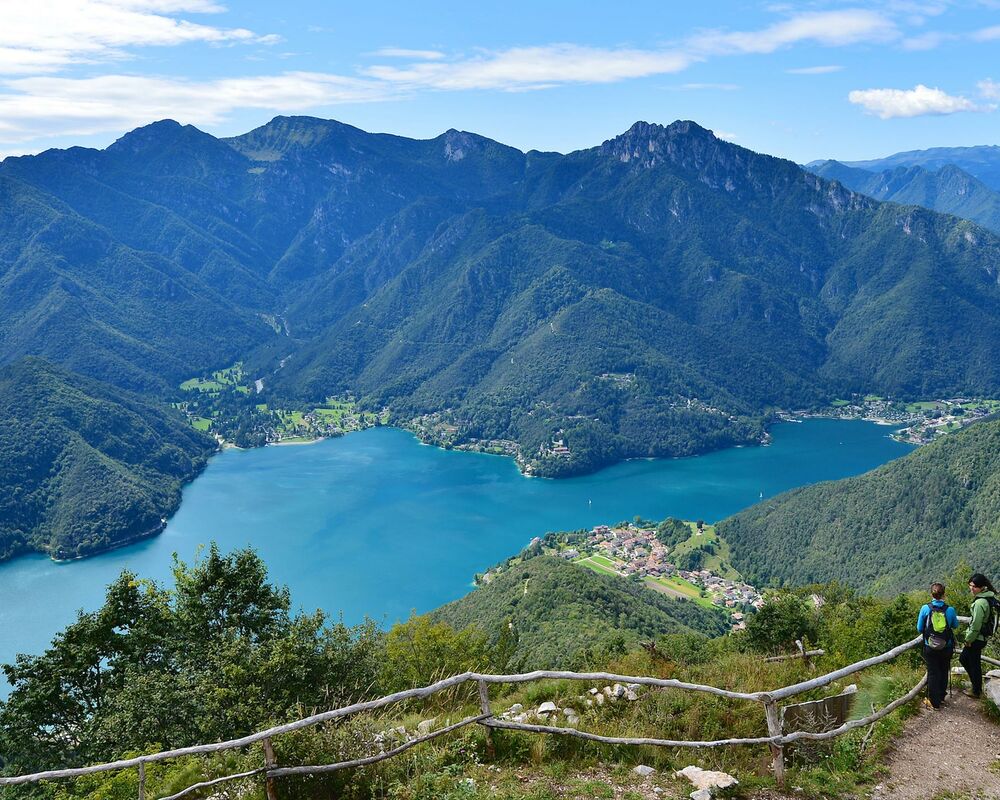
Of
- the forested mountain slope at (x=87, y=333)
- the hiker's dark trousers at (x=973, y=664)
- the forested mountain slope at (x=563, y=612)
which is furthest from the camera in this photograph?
the forested mountain slope at (x=87, y=333)

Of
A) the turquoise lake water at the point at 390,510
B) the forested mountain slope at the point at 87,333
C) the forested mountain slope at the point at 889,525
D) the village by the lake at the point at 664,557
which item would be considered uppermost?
the forested mountain slope at the point at 87,333

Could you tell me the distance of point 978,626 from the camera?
8.43m

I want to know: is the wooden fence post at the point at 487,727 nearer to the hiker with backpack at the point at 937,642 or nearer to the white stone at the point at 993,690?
the hiker with backpack at the point at 937,642

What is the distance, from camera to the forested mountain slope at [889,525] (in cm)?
6084

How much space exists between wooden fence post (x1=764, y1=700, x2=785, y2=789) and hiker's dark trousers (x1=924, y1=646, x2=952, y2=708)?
260 centimetres

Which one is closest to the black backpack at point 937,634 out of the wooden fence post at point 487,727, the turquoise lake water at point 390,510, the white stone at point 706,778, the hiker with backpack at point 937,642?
the hiker with backpack at point 937,642

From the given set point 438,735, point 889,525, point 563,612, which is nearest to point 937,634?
point 438,735

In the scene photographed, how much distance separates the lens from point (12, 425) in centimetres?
9769

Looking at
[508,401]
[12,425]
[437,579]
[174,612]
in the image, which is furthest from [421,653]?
[508,401]

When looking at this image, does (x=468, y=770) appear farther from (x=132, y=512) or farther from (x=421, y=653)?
(x=132, y=512)

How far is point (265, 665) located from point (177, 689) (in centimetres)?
272

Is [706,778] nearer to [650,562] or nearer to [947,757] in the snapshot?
[947,757]

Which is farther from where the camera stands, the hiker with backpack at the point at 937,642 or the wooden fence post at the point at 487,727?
the hiker with backpack at the point at 937,642

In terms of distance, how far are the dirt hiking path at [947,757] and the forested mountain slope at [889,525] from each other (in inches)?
2069
